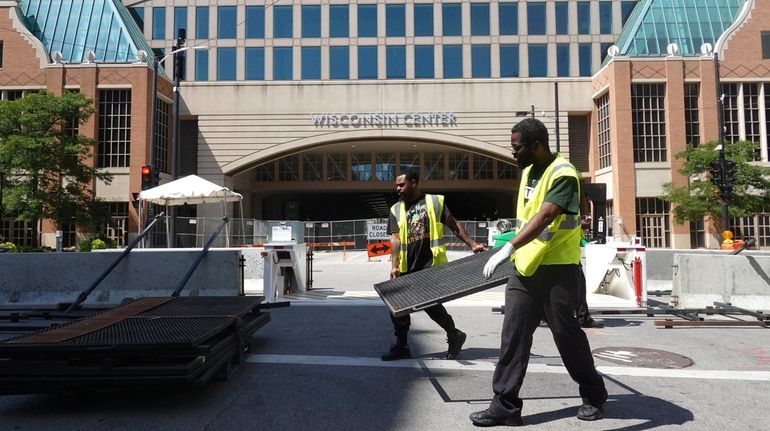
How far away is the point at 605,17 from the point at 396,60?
14223mm

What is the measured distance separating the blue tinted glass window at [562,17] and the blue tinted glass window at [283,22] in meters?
17.7

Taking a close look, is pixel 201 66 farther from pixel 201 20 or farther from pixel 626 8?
pixel 626 8

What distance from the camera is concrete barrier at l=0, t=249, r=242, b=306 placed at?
9.59 meters

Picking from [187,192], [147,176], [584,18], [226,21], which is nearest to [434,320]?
[187,192]

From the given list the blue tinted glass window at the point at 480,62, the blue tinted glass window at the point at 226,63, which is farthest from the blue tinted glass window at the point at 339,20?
the blue tinted glass window at the point at 480,62

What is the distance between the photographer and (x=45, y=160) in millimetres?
24469

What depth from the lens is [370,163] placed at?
40750 millimetres

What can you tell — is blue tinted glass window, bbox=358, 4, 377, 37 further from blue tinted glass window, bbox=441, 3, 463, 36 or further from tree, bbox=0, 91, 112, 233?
tree, bbox=0, 91, 112, 233

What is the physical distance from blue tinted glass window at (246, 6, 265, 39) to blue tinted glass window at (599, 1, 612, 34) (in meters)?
22.5

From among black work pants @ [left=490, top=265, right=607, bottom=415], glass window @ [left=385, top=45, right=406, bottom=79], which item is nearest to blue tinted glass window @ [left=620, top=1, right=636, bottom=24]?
glass window @ [left=385, top=45, right=406, bottom=79]

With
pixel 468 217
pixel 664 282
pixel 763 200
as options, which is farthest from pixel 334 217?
pixel 664 282

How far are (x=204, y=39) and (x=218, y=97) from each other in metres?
4.67

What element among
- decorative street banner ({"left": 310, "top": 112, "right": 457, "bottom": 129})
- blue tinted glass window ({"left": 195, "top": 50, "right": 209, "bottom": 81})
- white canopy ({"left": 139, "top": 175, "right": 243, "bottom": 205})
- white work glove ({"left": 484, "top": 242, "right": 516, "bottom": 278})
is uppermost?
blue tinted glass window ({"left": 195, "top": 50, "right": 209, "bottom": 81})

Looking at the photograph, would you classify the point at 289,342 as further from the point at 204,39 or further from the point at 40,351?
the point at 204,39
